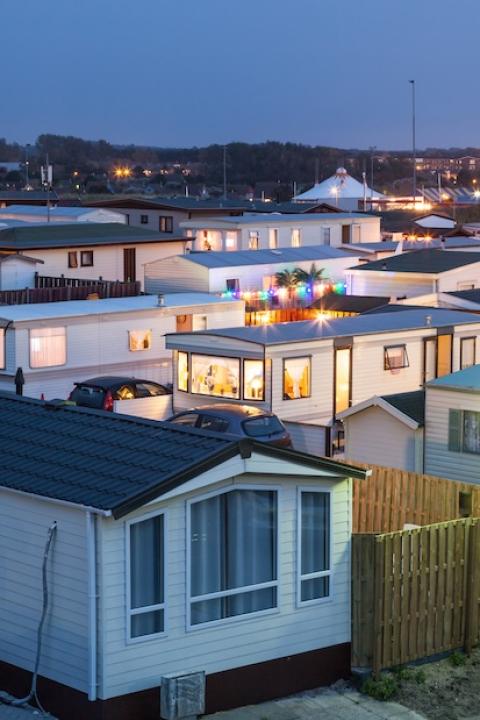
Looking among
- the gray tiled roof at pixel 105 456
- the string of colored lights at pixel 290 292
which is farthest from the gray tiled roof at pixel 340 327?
the gray tiled roof at pixel 105 456

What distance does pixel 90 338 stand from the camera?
30.7m

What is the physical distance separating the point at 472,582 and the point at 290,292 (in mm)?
30102

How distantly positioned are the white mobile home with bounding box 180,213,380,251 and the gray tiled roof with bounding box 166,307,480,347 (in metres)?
24.2

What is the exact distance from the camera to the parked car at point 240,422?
864 inches

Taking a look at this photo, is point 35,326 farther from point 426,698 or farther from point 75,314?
point 426,698

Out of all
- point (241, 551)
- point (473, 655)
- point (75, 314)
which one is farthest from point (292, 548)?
point (75, 314)

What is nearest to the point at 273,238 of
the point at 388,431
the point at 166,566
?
the point at 388,431

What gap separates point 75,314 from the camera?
30.2 meters

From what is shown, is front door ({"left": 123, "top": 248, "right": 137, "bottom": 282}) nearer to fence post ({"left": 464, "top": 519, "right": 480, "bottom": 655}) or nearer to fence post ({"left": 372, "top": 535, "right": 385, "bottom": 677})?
fence post ({"left": 464, "top": 519, "right": 480, "bottom": 655})

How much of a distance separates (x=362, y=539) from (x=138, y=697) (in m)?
2.65

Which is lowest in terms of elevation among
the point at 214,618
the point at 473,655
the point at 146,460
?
the point at 473,655

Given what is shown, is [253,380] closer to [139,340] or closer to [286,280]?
[139,340]

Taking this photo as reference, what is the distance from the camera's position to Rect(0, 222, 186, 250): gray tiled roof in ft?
140

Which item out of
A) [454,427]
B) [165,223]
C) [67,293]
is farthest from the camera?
[165,223]
